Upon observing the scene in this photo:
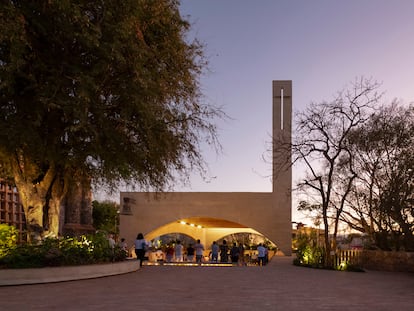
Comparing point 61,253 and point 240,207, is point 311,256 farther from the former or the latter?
point 61,253

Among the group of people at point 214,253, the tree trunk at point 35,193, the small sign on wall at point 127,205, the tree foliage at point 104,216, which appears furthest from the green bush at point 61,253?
the tree foliage at point 104,216

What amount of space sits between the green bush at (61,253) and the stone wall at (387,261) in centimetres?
1129

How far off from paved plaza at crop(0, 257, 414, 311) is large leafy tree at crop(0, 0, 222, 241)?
3.58 metres

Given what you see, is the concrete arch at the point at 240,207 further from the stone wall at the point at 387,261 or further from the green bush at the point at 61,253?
the green bush at the point at 61,253

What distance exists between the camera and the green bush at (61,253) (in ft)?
45.7

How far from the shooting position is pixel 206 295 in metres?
11.4

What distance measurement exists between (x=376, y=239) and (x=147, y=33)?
1394 centimetres

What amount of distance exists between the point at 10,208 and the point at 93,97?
29.6 feet

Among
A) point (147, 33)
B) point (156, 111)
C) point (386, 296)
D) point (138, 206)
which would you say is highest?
point (147, 33)

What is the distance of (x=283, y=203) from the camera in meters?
33.9

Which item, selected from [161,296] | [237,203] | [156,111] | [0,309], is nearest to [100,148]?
[156,111]

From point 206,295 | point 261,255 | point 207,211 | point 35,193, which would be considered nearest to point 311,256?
point 261,255

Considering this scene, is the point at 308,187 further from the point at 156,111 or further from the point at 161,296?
the point at 161,296

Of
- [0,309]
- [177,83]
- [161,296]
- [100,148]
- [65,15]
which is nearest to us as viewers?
[0,309]
